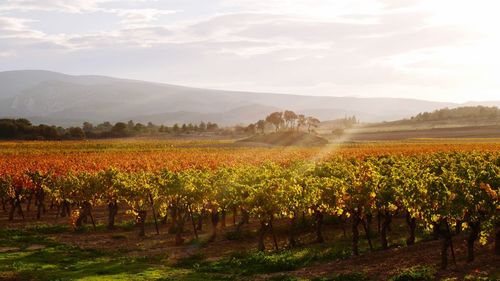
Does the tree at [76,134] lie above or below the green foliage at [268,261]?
above

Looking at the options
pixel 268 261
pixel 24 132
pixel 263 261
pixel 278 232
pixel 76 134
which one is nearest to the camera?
pixel 268 261

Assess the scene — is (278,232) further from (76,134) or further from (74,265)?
(76,134)

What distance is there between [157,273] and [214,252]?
6206 mm

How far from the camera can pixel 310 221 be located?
40250mm

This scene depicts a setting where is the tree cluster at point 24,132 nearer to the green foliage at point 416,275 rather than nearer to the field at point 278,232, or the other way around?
the field at point 278,232

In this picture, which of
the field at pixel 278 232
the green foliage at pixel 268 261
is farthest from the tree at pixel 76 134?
the green foliage at pixel 268 261

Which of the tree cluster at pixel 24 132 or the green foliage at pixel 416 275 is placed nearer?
the green foliage at pixel 416 275

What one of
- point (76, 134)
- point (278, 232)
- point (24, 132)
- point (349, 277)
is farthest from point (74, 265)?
point (76, 134)

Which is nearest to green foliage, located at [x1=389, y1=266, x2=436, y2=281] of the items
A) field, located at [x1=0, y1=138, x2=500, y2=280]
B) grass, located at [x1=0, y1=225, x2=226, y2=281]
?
field, located at [x1=0, y1=138, x2=500, y2=280]

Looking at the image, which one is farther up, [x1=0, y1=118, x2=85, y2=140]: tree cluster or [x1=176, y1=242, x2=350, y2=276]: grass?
[x1=0, y1=118, x2=85, y2=140]: tree cluster

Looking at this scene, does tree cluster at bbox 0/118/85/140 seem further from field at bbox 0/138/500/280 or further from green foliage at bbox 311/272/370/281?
green foliage at bbox 311/272/370/281

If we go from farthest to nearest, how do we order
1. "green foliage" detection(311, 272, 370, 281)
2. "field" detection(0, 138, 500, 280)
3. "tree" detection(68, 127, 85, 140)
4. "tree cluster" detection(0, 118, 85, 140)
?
1. "tree" detection(68, 127, 85, 140)
2. "tree cluster" detection(0, 118, 85, 140)
3. "field" detection(0, 138, 500, 280)
4. "green foliage" detection(311, 272, 370, 281)

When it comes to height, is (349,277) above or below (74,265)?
above

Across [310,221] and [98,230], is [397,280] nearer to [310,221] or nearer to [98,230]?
[310,221]
